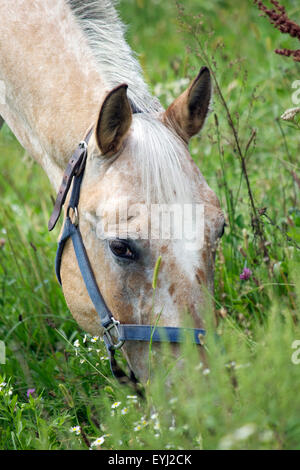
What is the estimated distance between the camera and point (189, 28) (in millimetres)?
3082

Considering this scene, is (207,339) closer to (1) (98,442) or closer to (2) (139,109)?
(1) (98,442)

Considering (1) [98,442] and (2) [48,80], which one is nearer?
(1) [98,442]

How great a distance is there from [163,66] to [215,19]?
1408 mm

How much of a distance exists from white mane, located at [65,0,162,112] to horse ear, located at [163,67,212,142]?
0.13 m

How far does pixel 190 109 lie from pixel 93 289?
90cm

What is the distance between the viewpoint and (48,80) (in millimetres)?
2719

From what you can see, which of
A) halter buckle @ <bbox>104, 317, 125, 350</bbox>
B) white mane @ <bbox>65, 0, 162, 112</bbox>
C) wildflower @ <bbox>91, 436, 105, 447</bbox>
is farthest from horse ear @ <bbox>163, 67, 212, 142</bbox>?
wildflower @ <bbox>91, 436, 105, 447</bbox>

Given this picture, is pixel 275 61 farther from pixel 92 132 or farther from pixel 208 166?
pixel 92 132

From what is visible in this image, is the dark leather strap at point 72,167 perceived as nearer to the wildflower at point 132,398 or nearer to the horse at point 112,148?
the horse at point 112,148

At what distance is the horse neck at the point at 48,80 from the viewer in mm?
2605

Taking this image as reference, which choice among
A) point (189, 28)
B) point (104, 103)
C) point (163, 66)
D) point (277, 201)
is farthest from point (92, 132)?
point (163, 66)

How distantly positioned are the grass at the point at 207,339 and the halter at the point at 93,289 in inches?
4.1

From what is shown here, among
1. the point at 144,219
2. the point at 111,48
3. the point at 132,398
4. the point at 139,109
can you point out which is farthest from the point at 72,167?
the point at 132,398

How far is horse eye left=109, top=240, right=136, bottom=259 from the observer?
2.21m
